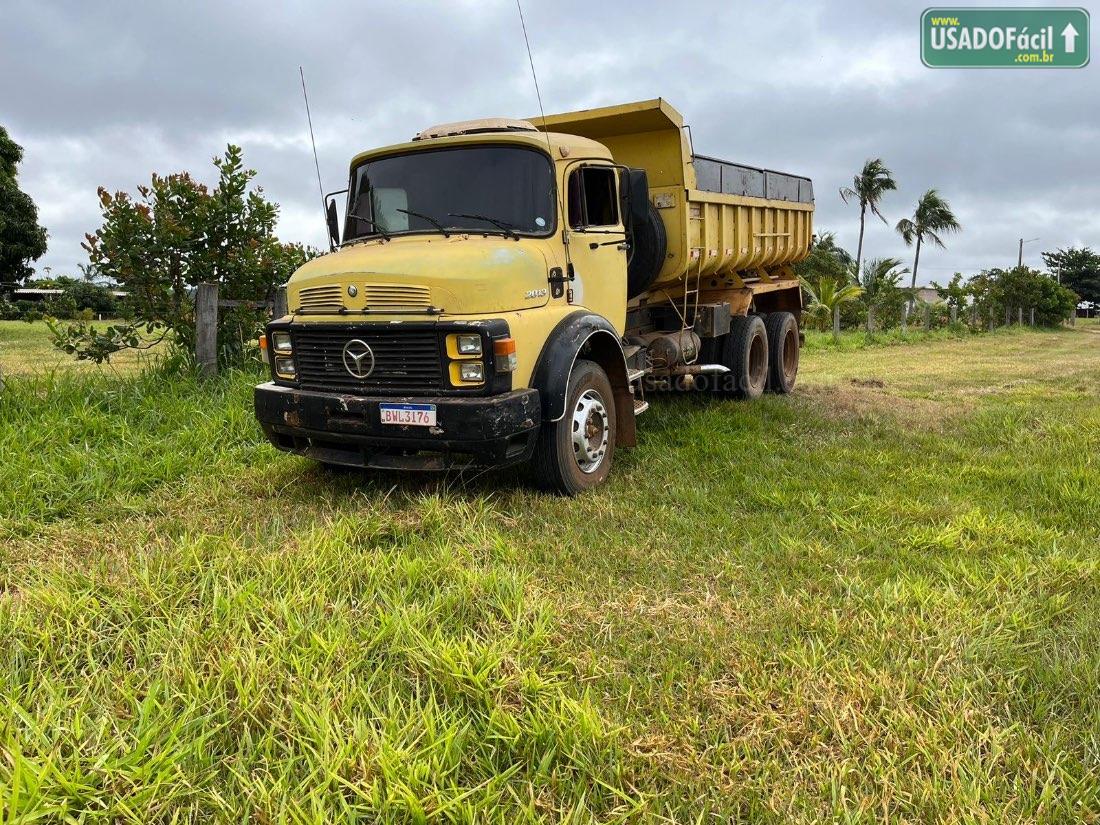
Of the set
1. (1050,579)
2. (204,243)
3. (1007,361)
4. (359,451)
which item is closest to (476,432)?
(359,451)

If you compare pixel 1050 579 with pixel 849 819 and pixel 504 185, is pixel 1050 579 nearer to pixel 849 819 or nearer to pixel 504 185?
pixel 849 819

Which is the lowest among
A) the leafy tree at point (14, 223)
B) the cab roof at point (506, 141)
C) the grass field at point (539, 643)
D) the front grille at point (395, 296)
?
the grass field at point (539, 643)

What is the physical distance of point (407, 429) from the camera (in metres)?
4.19

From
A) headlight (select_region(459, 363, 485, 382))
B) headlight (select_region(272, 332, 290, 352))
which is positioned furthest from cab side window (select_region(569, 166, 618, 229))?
headlight (select_region(272, 332, 290, 352))

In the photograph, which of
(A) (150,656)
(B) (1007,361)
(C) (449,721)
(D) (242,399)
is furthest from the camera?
(B) (1007,361)

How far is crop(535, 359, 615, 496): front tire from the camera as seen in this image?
465cm

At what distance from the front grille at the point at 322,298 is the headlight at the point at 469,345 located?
32.5 inches

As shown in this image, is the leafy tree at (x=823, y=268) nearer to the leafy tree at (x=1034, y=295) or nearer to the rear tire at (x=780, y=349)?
the leafy tree at (x=1034, y=295)

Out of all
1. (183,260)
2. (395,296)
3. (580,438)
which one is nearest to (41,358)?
(183,260)

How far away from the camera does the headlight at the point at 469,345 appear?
4.13 meters

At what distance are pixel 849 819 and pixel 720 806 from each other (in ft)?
1.12

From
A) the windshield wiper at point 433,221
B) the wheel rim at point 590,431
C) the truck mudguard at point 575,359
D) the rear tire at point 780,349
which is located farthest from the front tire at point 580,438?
the rear tire at point 780,349

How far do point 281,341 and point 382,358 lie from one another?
2.94 feet

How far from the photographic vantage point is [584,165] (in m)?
5.18
